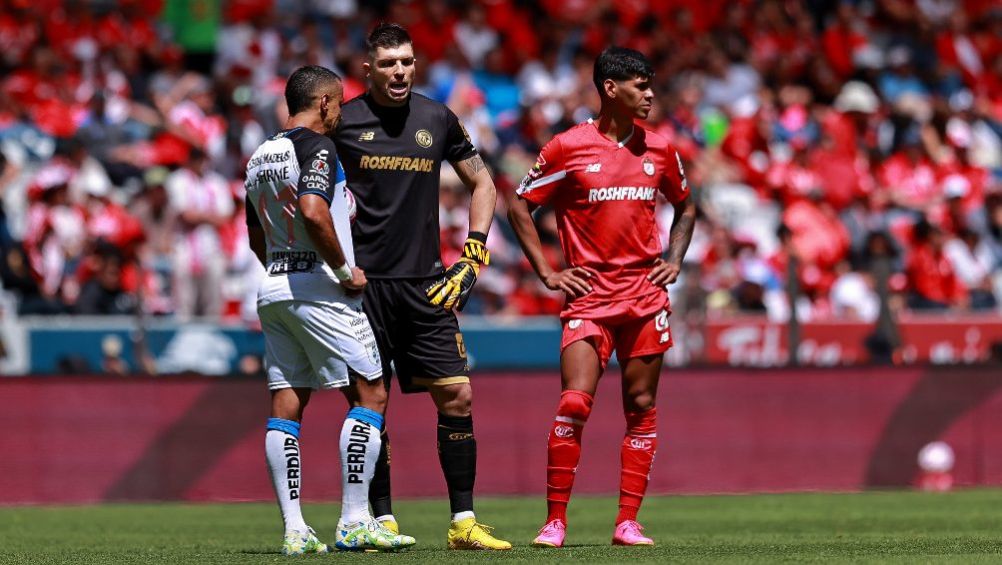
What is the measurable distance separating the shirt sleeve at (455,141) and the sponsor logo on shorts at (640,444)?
1638 mm

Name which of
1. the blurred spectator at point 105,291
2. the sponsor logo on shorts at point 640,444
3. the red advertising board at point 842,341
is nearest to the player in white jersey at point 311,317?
the sponsor logo on shorts at point 640,444

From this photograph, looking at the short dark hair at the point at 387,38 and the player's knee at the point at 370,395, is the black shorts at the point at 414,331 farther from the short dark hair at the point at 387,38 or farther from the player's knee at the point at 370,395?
the short dark hair at the point at 387,38

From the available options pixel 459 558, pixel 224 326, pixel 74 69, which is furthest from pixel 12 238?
pixel 459 558

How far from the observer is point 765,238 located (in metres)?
18.4

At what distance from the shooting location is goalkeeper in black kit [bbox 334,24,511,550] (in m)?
8.16

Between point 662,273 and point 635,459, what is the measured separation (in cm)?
93

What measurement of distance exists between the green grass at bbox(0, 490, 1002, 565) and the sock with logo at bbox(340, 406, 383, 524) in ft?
0.95

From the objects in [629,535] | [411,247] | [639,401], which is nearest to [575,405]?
[639,401]

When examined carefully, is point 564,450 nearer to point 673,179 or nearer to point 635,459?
point 635,459

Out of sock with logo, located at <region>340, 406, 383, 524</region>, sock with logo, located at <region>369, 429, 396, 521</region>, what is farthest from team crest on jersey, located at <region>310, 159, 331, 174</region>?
sock with logo, located at <region>369, 429, 396, 521</region>

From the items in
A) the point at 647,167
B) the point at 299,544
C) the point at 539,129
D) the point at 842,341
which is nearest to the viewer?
the point at 299,544

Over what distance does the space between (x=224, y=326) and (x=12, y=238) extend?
2.70 metres

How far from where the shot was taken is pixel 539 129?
19.6 metres

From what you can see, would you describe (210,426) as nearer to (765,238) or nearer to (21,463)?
(21,463)
